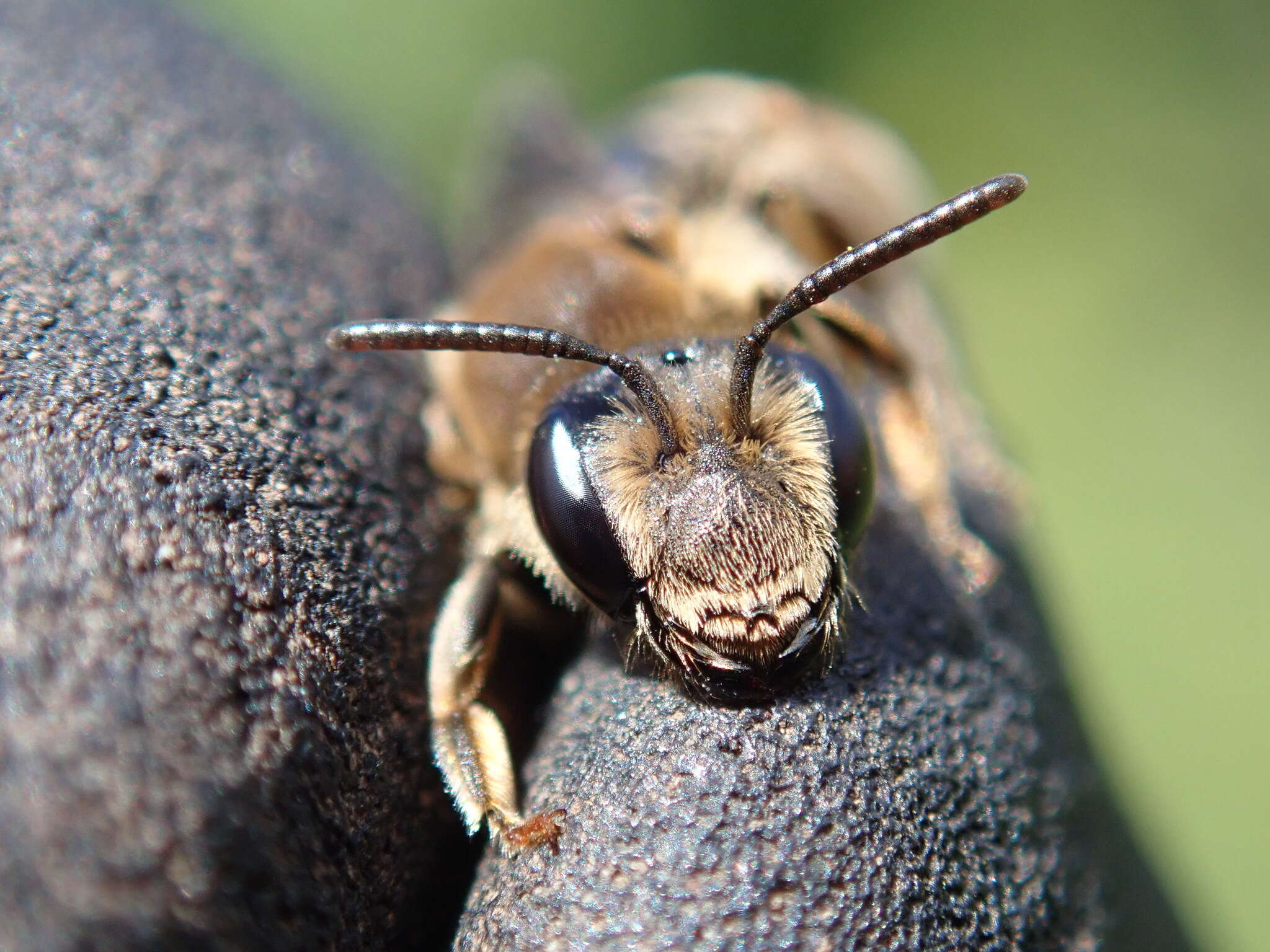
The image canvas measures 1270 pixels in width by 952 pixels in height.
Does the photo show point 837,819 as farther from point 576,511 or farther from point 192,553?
point 192,553

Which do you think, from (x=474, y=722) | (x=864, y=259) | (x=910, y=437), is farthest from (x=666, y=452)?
(x=910, y=437)

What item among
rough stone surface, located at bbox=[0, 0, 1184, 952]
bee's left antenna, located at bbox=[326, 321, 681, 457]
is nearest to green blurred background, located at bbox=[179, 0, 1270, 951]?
rough stone surface, located at bbox=[0, 0, 1184, 952]

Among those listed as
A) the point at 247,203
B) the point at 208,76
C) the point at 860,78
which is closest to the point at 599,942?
the point at 247,203

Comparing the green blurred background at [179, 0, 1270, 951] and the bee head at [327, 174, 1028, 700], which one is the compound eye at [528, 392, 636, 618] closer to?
the bee head at [327, 174, 1028, 700]

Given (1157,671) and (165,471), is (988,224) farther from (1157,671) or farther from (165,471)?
(165,471)

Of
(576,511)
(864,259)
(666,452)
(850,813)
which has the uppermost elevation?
(864,259)

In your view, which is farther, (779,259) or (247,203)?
(779,259)

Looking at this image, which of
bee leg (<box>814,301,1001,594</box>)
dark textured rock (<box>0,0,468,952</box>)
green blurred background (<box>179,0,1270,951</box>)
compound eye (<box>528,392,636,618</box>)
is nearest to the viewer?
dark textured rock (<box>0,0,468,952</box>)
